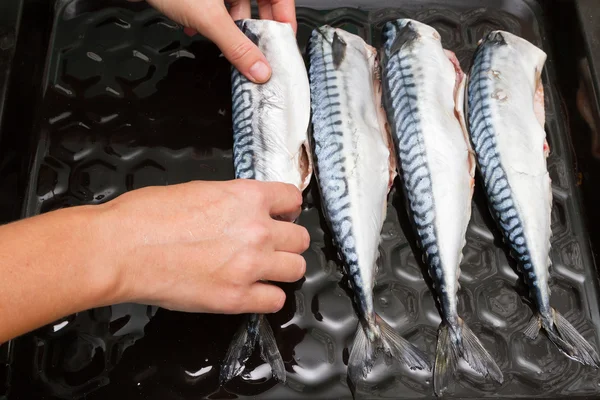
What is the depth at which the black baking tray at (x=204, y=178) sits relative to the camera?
1719 millimetres

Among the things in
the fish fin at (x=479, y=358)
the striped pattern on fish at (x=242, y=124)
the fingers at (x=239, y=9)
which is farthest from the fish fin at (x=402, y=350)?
the fingers at (x=239, y=9)

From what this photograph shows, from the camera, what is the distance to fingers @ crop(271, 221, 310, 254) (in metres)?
1.58

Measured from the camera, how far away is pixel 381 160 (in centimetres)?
193

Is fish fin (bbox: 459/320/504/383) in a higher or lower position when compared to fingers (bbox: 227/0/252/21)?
lower

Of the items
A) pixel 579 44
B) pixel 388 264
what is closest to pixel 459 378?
pixel 388 264

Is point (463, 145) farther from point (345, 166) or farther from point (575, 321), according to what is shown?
point (575, 321)

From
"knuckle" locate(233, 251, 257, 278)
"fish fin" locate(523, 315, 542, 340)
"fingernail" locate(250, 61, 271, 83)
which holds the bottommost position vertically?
"fish fin" locate(523, 315, 542, 340)

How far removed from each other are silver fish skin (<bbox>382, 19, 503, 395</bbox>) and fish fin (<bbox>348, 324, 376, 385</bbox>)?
0.20 m

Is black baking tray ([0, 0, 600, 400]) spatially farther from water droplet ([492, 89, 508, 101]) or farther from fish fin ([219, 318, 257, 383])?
water droplet ([492, 89, 508, 101])

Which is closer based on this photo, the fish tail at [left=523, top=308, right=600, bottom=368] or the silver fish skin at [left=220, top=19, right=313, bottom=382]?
the fish tail at [left=523, top=308, right=600, bottom=368]

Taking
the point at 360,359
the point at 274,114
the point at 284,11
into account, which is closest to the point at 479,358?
the point at 360,359

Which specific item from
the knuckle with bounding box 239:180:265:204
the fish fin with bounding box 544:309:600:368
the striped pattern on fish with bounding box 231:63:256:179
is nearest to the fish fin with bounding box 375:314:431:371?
the fish fin with bounding box 544:309:600:368

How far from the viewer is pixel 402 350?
5.55ft

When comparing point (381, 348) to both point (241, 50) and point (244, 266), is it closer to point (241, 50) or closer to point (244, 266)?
point (244, 266)
